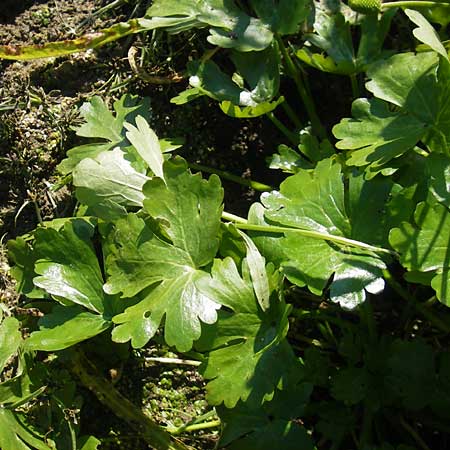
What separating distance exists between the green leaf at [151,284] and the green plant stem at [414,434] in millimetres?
573

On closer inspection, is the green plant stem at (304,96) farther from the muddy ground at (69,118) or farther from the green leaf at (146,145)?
the green leaf at (146,145)

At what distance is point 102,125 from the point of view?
2055 millimetres

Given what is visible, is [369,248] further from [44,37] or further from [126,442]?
[44,37]

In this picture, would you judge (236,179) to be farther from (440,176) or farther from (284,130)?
(440,176)

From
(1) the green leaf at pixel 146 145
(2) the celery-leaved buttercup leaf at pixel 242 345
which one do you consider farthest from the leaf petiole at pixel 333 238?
(1) the green leaf at pixel 146 145

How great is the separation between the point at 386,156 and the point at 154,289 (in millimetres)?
597

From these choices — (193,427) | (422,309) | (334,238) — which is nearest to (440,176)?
(334,238)

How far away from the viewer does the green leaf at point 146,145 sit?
177cm

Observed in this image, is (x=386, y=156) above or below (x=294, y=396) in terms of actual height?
above

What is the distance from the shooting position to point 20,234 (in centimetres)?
218

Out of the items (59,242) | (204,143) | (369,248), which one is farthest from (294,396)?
(204,143)

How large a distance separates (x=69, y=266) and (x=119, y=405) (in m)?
0.38

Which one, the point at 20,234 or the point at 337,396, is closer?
the point at 337,396

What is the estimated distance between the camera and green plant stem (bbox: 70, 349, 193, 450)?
1881mm
